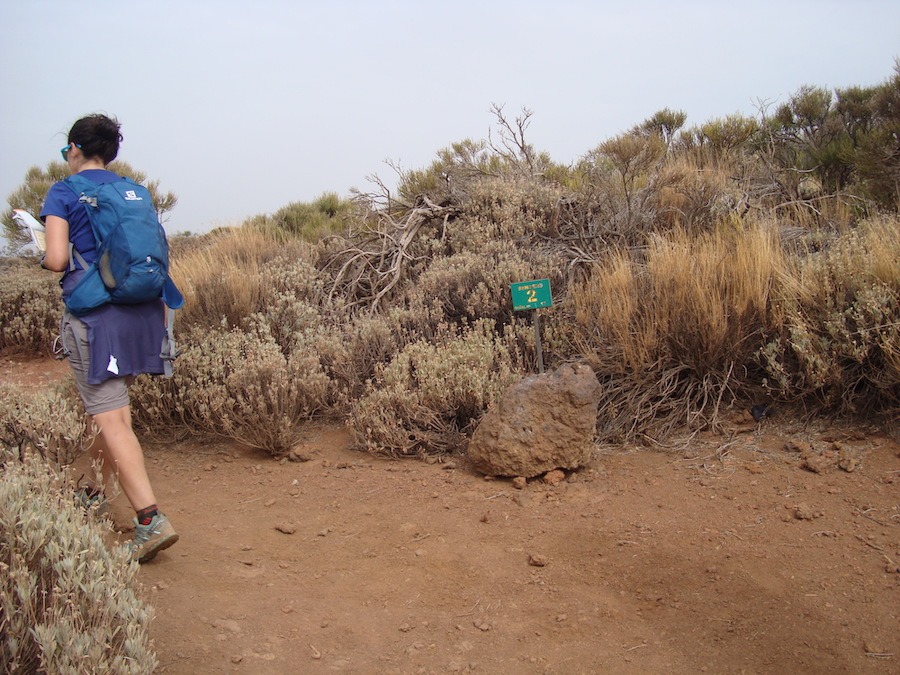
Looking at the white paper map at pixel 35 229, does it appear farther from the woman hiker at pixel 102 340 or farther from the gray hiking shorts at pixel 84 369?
the gray hiking shorts at pixel 84 369

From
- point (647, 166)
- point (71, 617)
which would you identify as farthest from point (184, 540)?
point (647, 166)

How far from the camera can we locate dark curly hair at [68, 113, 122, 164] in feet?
11.0

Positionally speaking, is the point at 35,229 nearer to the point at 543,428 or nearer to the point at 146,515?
the point at 146,515

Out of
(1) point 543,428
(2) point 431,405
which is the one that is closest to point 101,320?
(2) point 431,405

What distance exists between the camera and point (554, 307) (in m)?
5.64

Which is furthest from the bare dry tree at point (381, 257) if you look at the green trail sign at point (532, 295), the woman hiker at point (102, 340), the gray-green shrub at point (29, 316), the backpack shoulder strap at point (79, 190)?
the backpack shoulder strap at point (79, 190)

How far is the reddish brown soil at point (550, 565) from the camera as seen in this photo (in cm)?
272

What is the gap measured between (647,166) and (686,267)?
4.96m

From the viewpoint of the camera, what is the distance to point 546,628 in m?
2.90

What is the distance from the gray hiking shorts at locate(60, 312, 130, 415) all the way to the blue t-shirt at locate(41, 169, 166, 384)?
0.16 feet

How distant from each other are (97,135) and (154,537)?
6.35 ft

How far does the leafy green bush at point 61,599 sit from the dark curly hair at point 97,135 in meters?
1.69

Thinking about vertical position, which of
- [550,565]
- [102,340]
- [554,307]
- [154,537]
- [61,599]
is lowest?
[550,565]

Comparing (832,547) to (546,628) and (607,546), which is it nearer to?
(607,546)
